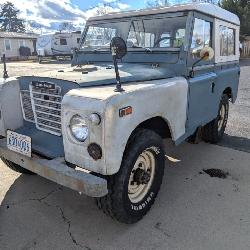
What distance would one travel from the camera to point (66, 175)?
2900 millimetres

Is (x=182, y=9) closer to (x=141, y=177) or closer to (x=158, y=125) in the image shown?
(x=158, y=125)

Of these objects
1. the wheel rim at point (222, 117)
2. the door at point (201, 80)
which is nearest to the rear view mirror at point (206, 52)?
the door at point (201, 80)

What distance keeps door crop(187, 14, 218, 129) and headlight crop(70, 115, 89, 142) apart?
1646mm

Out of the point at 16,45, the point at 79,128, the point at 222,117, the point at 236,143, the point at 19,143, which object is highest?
the point at 16,45

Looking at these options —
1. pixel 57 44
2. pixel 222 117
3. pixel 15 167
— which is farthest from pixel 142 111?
pixel 57 44

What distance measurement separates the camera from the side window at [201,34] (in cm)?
425

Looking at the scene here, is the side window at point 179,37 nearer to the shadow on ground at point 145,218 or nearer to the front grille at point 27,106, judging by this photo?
the shadow on ground at point 145,218

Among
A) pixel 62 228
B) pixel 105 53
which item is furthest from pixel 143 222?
pixel 105 53

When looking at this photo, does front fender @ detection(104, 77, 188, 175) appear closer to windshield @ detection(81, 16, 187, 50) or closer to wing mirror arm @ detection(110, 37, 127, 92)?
wing mirror arm @ detection(110, 37, 127, 92)

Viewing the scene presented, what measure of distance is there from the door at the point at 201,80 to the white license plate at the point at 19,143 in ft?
6.27

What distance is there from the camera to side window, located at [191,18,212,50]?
425 centimetres

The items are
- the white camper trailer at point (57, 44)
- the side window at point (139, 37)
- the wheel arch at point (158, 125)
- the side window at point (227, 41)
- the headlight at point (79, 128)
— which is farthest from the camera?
the white camper trailer at point (57, 44)

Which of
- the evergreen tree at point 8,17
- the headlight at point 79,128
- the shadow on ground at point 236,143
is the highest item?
the evergreen tree at point 8,17

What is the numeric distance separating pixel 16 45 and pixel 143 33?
4012 cm
